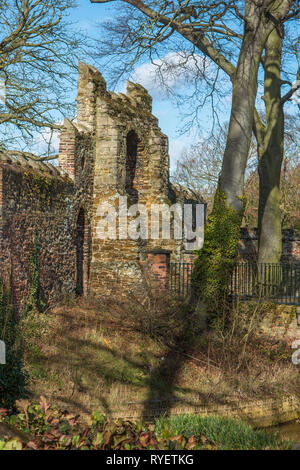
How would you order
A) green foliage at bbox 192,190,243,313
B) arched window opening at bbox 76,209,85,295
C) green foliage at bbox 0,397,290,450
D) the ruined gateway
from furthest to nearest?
arched window opening at bbox 76,209,85,295
green foliage at bbox 192,190,243,313
the ruined gateway
green foliage at bbox 0,397,290,450

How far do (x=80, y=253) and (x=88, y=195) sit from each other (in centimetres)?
185

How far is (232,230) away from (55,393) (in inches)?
235

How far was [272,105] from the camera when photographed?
638 inches

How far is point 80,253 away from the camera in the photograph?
50.5 ft

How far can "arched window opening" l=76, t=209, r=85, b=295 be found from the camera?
15.3m

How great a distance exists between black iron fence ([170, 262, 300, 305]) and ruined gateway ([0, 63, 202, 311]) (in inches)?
27.8

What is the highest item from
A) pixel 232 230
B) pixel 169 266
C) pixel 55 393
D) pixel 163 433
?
pixel 232 230

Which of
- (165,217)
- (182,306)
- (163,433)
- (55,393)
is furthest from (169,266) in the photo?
(163,433)

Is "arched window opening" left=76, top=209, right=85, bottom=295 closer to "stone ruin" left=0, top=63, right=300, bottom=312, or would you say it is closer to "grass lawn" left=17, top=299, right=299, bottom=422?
"stone ruin" left=0, top=63, right=300, bottom=312

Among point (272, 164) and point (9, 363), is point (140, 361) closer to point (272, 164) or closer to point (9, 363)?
point (9, 363)

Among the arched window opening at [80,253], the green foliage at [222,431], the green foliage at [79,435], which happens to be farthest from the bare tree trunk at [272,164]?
the green foliage at [79,435]

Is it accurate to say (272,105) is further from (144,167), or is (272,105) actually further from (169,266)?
(169,266)

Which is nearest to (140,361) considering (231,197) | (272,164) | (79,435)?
(231,197)

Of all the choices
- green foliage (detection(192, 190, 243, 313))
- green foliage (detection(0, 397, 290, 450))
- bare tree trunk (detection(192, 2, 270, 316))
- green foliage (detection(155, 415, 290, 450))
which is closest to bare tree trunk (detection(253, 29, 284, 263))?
bare tree trunk (detection(192, 2, 270, 316))
